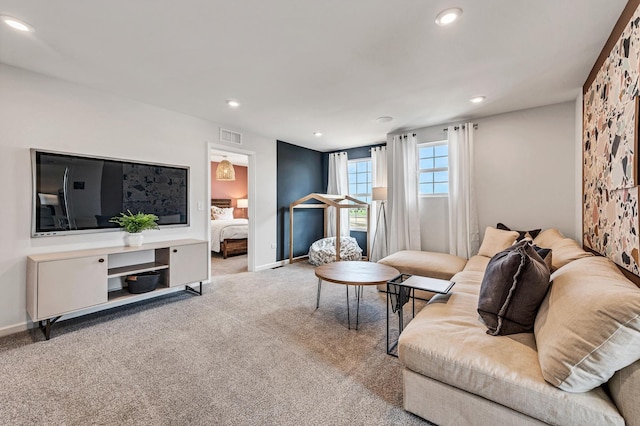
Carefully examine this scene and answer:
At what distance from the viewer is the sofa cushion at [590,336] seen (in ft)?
3.32

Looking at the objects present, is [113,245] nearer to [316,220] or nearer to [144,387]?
[144,387]

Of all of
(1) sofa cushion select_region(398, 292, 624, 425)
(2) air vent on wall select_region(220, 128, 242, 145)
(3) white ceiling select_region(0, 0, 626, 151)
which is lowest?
(1) sofa cushion select_region(398, 292, 624, 425)

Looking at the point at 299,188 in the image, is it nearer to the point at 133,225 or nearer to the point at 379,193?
the point at 379,193

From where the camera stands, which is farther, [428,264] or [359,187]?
[359,187]

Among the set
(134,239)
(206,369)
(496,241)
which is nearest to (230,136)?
(134,239)

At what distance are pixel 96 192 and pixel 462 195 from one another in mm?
4612

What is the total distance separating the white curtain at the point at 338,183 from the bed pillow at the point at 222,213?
10.7 feet

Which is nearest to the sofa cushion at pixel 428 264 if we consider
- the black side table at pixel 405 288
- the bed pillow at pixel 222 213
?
the black side table at pixel 405 288

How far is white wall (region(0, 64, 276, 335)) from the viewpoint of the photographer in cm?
248

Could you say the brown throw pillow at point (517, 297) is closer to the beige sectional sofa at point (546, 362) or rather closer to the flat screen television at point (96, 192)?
the beige sectional sofa at point (546, 362)

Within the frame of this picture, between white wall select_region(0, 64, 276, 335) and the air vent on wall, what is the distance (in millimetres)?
280

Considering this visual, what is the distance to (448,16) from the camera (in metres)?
1.80

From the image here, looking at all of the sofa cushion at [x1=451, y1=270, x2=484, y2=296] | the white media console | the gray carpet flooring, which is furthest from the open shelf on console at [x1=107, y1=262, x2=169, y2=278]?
the sofa cushion at [x1=451, y1=270, x2=484, y2=296]

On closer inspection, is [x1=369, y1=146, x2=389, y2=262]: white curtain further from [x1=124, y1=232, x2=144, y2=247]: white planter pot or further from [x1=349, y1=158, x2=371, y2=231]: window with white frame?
[x1=124, y1=232, x2=144, y2=247]: white planter pot
